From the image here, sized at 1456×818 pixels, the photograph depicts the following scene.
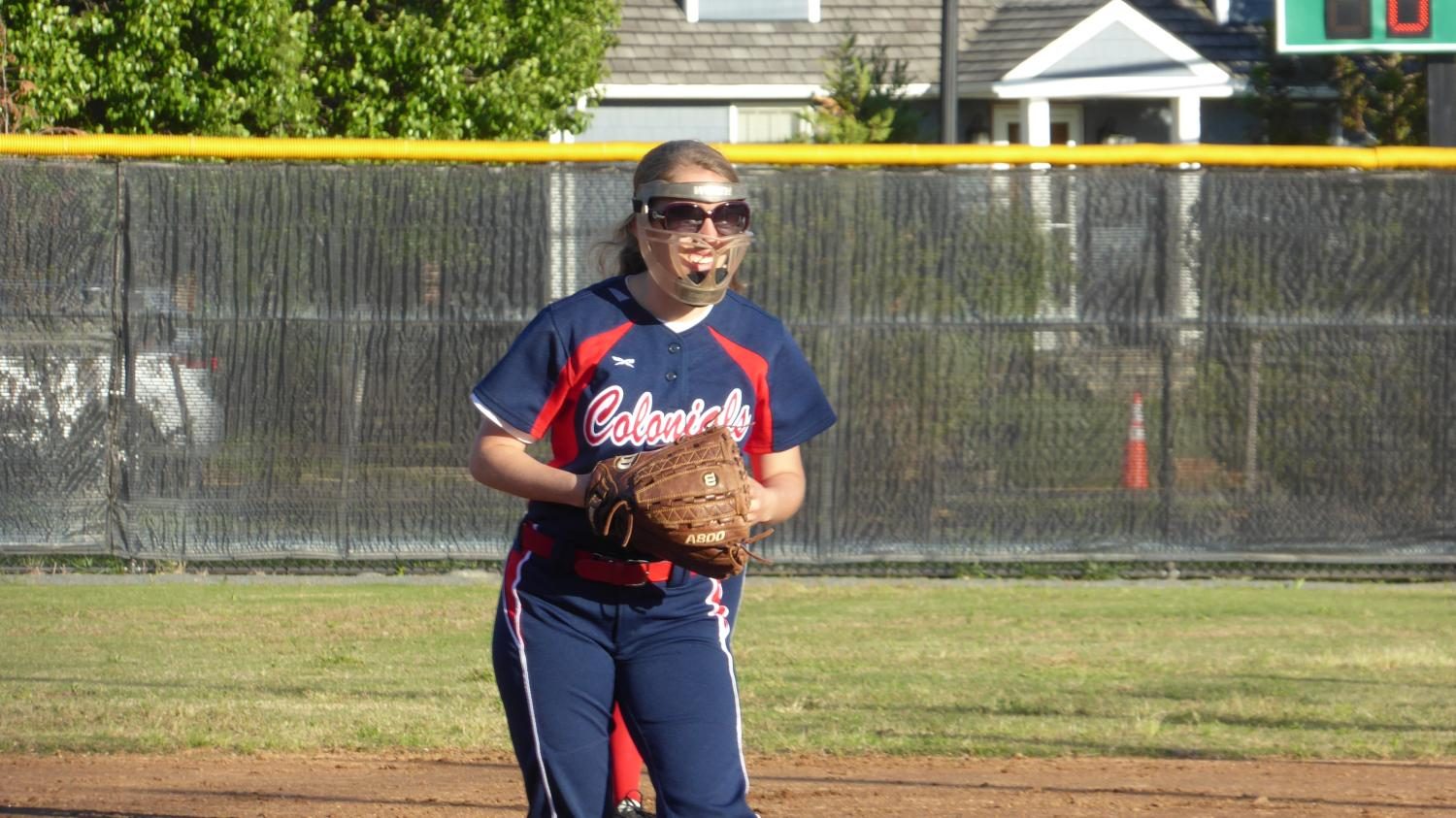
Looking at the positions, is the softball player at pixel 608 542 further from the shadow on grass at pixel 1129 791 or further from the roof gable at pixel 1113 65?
the roof gable at pixel 1113 65

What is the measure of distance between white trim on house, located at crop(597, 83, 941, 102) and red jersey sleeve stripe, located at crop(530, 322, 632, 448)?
17080mm

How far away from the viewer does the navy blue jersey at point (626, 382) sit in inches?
131

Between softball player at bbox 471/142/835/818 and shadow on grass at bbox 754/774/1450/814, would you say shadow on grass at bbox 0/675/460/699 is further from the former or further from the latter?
softball player at bbox 471/142/835/818

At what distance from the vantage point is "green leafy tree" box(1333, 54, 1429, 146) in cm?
1775

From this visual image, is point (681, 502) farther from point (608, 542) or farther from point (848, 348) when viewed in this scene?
point (848, 348)

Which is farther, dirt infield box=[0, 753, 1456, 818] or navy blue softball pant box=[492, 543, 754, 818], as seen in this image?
dirt infield box=[0, 753, 1456, 818]

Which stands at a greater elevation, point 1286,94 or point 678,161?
point 1286,94

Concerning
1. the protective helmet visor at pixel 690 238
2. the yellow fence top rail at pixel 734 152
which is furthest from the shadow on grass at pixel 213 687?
the protective helmet visor at pixel 690 238

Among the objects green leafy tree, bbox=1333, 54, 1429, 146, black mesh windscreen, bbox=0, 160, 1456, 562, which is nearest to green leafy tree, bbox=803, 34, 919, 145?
green leafy tree, bbox=1333, 54, 1429, 146

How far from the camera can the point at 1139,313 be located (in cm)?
907

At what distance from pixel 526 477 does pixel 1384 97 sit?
56.5 ft

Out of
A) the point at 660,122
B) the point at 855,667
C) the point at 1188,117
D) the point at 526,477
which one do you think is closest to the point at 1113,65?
the point at 1188,117

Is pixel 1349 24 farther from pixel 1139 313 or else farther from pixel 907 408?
pixel 907 408

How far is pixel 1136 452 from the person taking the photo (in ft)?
29.9
